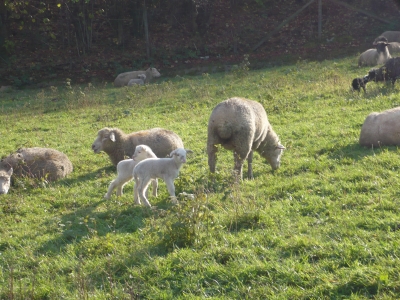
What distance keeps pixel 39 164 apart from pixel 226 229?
5.57 metres

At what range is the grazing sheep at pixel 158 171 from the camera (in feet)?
27.3

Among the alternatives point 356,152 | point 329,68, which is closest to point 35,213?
point 356,152

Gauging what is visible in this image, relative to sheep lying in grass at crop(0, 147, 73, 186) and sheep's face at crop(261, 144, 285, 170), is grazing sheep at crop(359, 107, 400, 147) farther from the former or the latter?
sheep lying in grass at crop(0, 147, 73, 186)

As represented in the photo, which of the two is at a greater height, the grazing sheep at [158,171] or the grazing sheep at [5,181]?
the grazing sheep at [158,171]

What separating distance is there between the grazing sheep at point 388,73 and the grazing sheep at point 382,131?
18.6 ft

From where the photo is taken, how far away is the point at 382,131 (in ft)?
33.1

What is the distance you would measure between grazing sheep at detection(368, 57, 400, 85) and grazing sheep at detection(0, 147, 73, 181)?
30.4 feet

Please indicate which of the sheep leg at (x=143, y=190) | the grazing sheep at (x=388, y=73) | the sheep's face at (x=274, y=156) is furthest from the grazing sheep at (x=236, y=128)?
the grazing sheep at (x=388, y=73)

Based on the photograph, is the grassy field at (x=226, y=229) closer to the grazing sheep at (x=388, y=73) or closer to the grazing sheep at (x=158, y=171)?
the grazing sheep at (x=158, y=171)

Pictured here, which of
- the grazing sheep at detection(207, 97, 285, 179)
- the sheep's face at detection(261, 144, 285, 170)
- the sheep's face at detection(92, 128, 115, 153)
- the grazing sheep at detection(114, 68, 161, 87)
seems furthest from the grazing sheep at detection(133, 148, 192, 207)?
the grazing sheep at detection(114, 68, 161, 87)

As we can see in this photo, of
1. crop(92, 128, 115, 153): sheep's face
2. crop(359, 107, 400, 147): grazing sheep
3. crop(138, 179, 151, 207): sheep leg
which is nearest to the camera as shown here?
crop(138, 179, 151, 207): sheep leg

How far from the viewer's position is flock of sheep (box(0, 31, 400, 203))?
8469mm

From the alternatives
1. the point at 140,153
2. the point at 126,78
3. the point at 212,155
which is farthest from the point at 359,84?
the point at 126,78

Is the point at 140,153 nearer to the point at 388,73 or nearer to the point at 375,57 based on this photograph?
the point at 388,73
